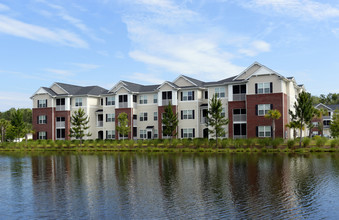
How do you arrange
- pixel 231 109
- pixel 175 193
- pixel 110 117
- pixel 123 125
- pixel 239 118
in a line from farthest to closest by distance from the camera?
pixel 110 117 → pixel 123 125 → pixel 231 109 → pixel 239 118 → pixel 175 193

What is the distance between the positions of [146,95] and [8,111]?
9843 centimetres

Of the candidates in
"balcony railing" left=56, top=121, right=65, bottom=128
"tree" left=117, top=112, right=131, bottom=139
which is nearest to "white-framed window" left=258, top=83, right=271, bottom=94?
"tree" left=117, top=112, right=131, bottom=139

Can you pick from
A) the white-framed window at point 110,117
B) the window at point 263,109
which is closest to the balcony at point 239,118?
the window at point 263,109

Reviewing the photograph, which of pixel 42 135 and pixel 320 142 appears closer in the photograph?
pixel 320 142

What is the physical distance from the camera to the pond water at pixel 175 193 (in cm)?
1585

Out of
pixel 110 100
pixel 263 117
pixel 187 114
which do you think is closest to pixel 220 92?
pixel 187 114

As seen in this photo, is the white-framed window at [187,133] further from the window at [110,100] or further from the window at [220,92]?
the window at [110,100]

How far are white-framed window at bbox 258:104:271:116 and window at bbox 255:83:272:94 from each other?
1.98 m

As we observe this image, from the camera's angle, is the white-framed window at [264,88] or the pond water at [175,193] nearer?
the pond water at [175,193]

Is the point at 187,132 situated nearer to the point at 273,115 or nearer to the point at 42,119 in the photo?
the point at 273,115

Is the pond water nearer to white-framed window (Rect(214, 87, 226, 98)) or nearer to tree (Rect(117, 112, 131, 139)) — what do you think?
white-framed window (Rect(214, 87, 226, 98))

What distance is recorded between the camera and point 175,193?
20.0 m

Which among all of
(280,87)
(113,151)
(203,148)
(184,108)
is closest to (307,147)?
(280,87)

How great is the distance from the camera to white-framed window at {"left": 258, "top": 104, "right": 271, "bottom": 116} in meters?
51.5
